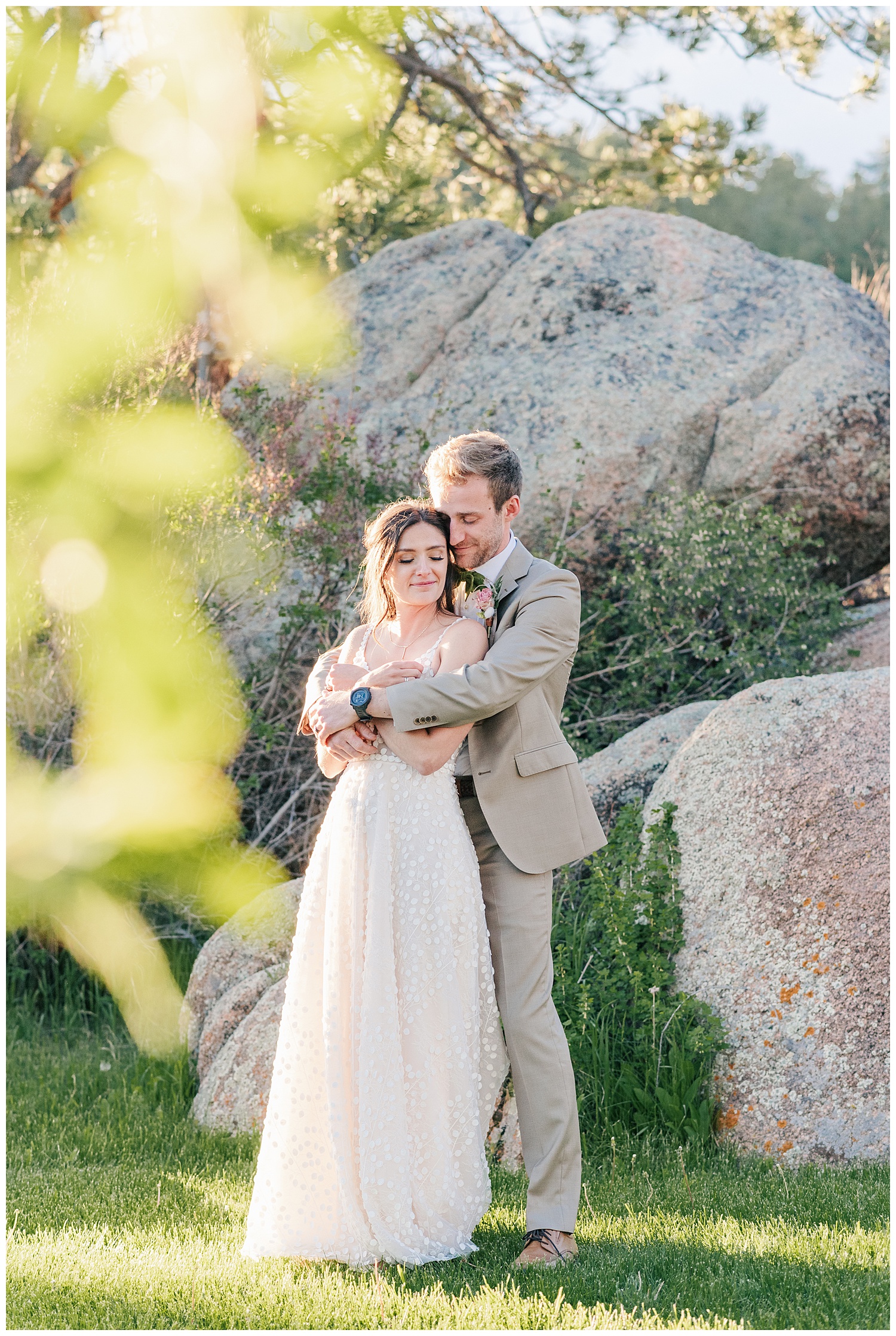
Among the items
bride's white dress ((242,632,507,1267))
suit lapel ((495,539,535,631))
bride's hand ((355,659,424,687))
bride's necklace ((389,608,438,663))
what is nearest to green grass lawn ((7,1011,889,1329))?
bride's white dress ((242,632,507,1267))

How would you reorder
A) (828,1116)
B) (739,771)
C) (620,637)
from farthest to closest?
1. (620,637)
2. (739,771)
3. (828,1116)

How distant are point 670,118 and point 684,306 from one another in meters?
3.29

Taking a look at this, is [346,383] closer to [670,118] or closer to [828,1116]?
[670,118]

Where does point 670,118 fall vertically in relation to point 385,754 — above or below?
above

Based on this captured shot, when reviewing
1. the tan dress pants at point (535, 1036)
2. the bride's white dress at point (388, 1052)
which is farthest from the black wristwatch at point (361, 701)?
the tan dress pants at point (535, 1036)

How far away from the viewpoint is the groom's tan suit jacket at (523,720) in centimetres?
342

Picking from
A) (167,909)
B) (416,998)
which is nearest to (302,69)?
(167,909)

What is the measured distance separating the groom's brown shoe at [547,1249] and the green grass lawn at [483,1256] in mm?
52

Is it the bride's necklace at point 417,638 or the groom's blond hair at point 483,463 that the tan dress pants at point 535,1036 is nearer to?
the bride's necklace at point 417,638

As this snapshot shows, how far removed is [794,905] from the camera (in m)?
4.46

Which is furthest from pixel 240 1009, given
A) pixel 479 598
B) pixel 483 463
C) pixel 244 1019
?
pixel 483 463

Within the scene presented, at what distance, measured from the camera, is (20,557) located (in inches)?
256

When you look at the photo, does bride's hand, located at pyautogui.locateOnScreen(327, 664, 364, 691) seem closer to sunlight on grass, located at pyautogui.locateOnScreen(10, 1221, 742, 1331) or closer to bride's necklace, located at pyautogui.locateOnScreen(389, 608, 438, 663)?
bride's necklace, located at pyautogui.locateOnScreen(389, 608, 438, 663)

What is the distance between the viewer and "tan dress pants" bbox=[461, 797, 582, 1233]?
11.2 feet
